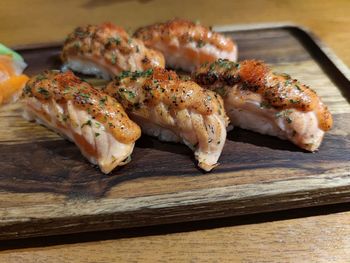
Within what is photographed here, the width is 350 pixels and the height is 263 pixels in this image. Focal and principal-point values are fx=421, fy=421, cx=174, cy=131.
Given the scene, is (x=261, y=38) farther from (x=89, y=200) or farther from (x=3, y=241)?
(x=3, y=241)

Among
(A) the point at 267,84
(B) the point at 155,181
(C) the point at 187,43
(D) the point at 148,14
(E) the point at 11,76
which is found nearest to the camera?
(B) the point at 155,181

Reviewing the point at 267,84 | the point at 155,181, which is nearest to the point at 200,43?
the point at 267,84

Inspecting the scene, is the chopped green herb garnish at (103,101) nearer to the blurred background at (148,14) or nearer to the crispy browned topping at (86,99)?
the crispy browned topping at (86,99)

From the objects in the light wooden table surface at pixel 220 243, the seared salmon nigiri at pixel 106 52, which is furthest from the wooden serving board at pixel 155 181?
the seared salmon nigiri at pixel 106 52

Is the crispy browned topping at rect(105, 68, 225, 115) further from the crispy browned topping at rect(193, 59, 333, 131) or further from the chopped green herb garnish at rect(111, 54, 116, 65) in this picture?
the chopped green herb garnish at rect(111, 54, 116, 65)

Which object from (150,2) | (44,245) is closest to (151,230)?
(44,245)

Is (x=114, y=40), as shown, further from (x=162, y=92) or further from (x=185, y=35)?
(x=162, y=92)
